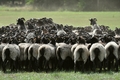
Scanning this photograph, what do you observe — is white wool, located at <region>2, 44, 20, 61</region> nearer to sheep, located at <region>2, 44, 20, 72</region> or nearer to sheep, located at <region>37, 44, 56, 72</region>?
sheep, located at <region>2, 44, 20, 72</region>

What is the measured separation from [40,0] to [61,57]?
218 ft

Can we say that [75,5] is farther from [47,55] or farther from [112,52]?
[47,55]

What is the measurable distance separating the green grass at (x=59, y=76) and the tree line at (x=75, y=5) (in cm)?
6005

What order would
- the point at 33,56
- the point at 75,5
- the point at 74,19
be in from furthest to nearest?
1. the point at 75,5
2. the point at 74,19
3. the point at 33,56

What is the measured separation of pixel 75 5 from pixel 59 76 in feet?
218

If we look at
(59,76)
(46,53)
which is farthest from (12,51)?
(59,76)

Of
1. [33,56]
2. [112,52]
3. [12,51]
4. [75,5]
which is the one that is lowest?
[33,56]

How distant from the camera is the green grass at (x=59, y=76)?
39.3ft

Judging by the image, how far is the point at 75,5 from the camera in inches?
3073

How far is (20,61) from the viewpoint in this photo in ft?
46.9

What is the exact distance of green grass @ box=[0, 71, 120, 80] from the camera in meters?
12.0

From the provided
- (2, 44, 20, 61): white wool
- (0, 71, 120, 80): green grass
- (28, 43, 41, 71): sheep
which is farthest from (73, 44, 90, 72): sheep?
(2, 44, 20, 61): white wool

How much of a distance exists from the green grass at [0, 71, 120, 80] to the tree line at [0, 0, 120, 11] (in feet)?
197

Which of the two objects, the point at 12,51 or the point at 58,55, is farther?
the point at 58,55
